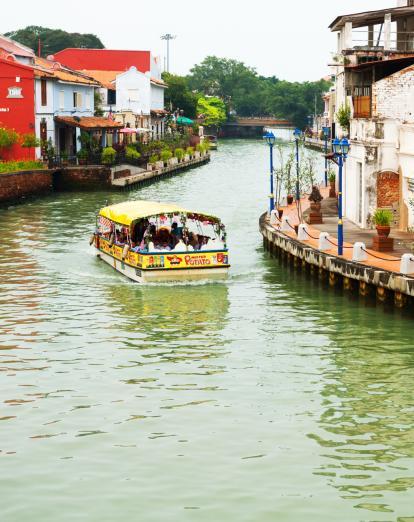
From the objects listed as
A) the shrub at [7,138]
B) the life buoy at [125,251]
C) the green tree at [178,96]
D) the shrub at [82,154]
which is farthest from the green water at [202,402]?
the green tree at [178,96]

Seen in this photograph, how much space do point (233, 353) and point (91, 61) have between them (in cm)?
10749

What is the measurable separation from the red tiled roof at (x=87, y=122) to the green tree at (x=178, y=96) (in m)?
53.6

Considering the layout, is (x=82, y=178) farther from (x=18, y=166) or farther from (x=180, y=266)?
(x=180, y=266)

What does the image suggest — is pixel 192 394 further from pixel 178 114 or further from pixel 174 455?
pixel 178 114

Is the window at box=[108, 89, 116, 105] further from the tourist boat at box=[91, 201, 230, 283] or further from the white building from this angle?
the tourist boat at box=[91, 201, 230, 283]

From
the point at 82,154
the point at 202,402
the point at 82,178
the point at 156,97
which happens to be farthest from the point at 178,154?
the point at 202,402

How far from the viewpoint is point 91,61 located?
12850 centimetres

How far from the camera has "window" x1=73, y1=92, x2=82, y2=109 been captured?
8512 cm

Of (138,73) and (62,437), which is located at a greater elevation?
(138,73)

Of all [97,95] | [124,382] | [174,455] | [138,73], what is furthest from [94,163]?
[174,455]

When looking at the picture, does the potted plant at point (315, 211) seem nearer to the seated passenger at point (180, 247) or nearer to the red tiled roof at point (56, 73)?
the seated passenger at point (180, 247)

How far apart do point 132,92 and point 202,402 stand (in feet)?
316

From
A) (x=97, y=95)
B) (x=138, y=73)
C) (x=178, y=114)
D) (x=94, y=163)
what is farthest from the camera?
(x=178, y=114)

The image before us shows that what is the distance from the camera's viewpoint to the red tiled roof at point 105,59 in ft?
413
